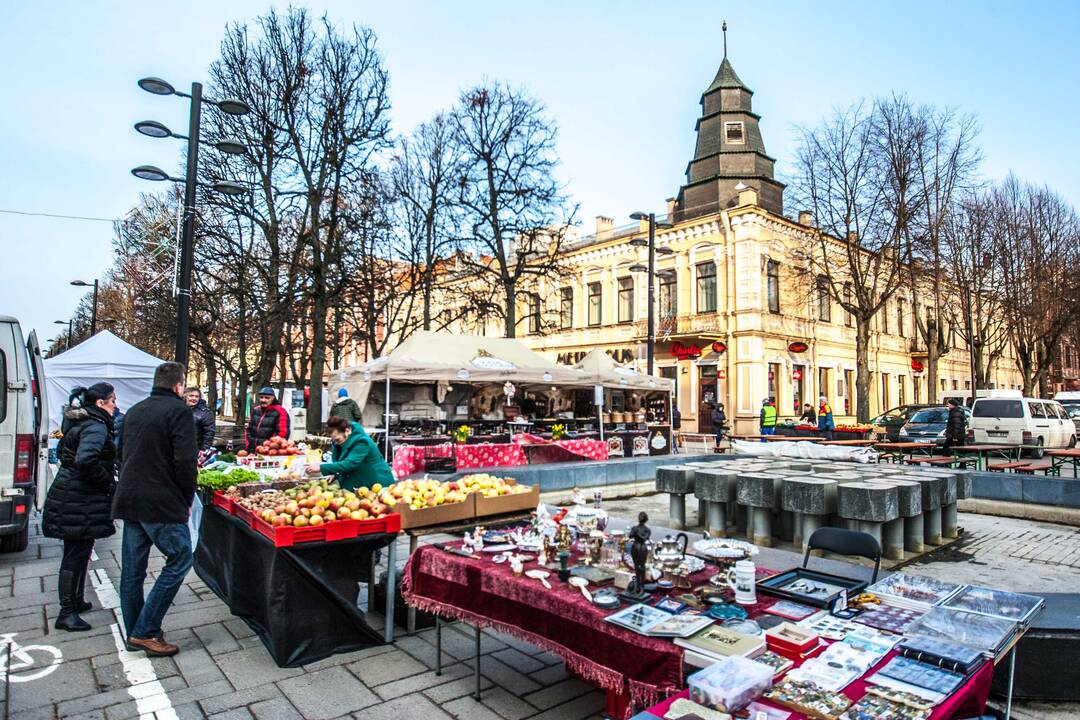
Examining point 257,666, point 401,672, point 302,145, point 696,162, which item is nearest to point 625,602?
point 401,672

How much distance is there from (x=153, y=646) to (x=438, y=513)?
2197 millimetres

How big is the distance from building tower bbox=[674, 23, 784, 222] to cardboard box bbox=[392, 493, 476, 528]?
30.6 m

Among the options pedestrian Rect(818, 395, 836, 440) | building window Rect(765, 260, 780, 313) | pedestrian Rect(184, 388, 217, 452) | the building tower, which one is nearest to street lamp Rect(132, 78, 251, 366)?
pedestrian Rect(184, 388, 217, 452)

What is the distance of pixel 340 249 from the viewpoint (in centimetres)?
1884

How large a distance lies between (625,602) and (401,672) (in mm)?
2081

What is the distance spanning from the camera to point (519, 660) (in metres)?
4.55

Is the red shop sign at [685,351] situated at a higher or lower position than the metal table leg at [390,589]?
higher

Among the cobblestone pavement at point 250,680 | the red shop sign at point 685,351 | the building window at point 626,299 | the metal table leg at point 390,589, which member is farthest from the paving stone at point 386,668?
the building window at point 626,299

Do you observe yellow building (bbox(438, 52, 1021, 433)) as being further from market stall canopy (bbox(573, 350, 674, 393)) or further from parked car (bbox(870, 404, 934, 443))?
market stall canopy (bbox(573, 350, 674, 393))

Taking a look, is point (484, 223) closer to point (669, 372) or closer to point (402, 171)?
point (402, 171)

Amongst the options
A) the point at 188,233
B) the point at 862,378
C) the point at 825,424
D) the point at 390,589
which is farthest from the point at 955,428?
the point at 188,233

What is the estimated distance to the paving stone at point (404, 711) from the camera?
3.67m

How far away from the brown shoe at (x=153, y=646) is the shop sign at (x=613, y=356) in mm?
26882

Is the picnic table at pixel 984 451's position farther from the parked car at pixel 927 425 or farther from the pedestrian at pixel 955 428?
the parked car at pixel 927 425
